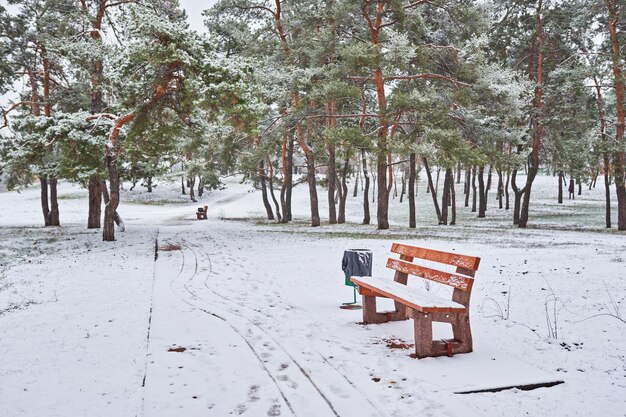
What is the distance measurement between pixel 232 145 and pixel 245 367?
75.7 feet

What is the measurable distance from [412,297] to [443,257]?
0.65 m

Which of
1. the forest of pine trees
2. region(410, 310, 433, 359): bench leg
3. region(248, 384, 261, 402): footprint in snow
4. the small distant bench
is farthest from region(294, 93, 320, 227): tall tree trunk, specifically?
region(248, 384, 261, 402): footprint in snow

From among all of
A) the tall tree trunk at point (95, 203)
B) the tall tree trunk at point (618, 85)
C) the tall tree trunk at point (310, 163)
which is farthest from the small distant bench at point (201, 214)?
the tall tree trunk at point (618, 85)

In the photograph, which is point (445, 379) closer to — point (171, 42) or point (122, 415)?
point (122, 415)

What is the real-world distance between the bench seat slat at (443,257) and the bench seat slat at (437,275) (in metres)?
0.13

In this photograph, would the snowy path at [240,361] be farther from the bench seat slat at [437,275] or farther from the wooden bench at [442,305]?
the bench seat slat at [437,275]

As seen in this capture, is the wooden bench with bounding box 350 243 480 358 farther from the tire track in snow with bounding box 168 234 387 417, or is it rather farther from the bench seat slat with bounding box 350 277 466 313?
the tire track in snow with bounding box 168 234 387 417

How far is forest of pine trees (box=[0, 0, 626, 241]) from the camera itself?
1339 cm

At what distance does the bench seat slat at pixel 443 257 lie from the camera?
14.7 feet

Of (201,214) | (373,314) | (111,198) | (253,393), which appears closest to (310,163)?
(111,198)

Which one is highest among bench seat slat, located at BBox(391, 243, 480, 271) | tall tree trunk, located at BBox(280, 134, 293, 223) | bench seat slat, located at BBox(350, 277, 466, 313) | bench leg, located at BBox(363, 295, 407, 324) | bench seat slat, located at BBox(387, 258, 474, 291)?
tall tree trunk, located at BBox(280, 134, 293, 223)

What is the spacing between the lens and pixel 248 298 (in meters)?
7.10

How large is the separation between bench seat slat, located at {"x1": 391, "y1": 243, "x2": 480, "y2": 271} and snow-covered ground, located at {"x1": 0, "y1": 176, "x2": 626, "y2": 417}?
958 mm

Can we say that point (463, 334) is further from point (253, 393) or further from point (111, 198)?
point (111, 198)
